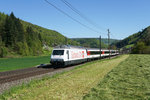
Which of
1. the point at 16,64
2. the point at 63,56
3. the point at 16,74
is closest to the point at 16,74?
the point at 16,74

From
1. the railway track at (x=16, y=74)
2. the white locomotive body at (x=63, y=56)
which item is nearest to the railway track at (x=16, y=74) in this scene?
the railway track at (x=16, y=74)

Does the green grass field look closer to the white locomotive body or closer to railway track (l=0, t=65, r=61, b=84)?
railway track (l=0, t=65, r=61, b=84)

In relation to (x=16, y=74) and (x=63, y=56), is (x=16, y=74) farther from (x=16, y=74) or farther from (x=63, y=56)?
(x=63, y=56)

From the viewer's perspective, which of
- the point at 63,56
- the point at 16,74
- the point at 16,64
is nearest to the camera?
the point at 16,74

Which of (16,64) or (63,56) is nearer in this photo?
(63,56)

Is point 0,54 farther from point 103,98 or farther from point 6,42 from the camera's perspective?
point 103,98

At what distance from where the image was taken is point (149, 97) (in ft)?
21.0

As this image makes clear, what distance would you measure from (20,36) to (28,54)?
10900 mm

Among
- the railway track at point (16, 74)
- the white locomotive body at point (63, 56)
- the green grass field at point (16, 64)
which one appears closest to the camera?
the railway track at point (16, 74)

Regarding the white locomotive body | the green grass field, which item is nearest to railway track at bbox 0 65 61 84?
the white locomotive body

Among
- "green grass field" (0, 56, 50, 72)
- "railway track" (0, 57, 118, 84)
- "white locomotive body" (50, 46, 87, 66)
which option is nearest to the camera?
"railway track" (0, 57, 118, 84)

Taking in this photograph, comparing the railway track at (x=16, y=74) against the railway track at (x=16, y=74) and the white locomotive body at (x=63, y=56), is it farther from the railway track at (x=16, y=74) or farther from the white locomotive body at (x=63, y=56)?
the white locomotive body at (x=63, y=56)

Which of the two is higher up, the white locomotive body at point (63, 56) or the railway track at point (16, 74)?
the white locomotive body at point (63, 56)

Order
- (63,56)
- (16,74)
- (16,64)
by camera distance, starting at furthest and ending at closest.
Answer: (16,64) < (63,56) < (16,74)
